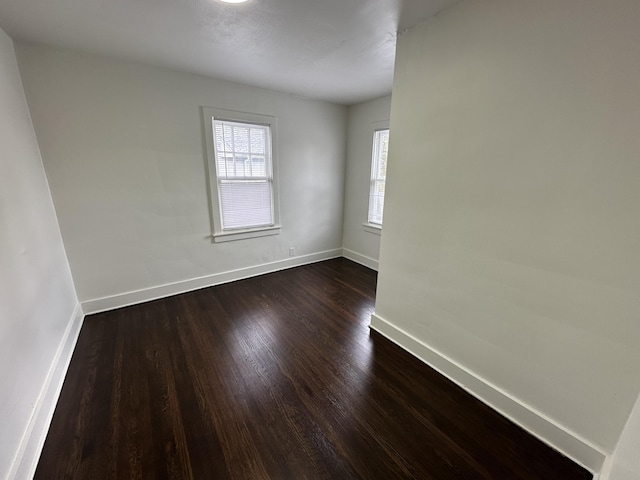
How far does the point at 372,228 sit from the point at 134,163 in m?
3.01

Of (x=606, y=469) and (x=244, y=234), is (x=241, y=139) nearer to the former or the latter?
(x=244, y=234)

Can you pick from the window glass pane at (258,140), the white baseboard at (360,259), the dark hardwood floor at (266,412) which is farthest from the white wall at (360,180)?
the dark hardwood floor at (266,412)

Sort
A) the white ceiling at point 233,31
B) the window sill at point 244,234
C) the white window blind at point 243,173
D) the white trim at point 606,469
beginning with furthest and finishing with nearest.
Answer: the window sill at point 244,234 → the white window blind at point 243,173 → the white ceiling at point 233,31 → the white trim at point 606,469

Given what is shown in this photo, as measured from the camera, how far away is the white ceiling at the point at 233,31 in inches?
61.5

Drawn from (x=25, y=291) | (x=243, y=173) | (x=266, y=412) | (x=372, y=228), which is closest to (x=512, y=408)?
(x=266, y=412)

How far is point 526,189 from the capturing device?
136cm

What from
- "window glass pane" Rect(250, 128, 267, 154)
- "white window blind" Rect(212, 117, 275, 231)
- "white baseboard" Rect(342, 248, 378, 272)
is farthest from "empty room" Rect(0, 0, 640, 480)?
"white baseboard" Rect(342, 248, 378, 272)

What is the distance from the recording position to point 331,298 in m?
3.04

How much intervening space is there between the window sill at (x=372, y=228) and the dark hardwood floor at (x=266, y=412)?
167 cm

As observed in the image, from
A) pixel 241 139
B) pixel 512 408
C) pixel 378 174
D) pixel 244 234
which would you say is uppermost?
pixel 241 139

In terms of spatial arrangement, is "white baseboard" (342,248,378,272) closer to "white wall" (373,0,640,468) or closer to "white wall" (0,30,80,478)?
"white wall" (373,0,640,468)

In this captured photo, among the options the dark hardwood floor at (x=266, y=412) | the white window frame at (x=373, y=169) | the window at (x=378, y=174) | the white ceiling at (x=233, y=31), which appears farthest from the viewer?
the window at (x=378, y=174)

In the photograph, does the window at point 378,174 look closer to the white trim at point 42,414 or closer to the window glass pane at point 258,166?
the window glass pane at point 258,166

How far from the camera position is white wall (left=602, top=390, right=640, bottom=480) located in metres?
1.02
